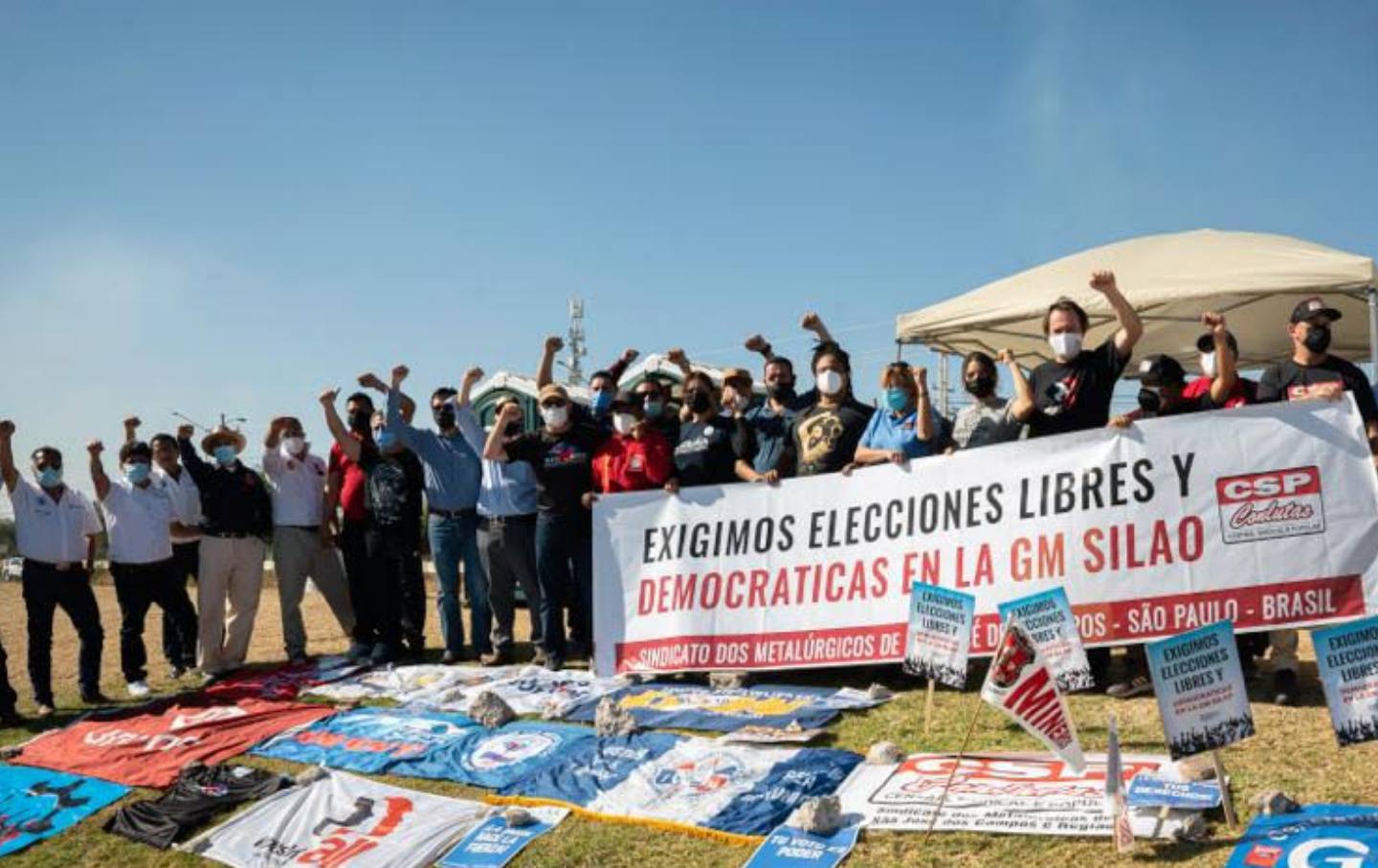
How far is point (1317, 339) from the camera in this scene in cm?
570

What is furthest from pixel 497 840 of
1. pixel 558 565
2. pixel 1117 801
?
pixel 558 565

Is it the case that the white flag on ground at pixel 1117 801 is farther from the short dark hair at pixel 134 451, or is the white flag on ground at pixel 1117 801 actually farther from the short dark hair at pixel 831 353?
the short dark hair at pixel 134 451

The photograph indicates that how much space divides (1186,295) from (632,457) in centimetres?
540

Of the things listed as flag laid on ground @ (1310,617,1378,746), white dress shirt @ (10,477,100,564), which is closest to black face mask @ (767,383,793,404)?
flag laid on ground @ (1310,617,1378,746)

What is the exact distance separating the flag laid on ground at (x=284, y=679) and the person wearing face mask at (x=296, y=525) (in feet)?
0.96

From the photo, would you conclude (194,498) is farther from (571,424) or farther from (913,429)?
(913,429)

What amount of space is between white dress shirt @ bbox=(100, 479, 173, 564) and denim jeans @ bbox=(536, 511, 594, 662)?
137 inches

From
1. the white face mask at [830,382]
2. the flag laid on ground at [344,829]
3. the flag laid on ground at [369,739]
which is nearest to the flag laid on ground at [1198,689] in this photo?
the flag laid on ground at [344,829]

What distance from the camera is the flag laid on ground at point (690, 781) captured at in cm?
468

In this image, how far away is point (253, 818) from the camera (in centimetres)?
542

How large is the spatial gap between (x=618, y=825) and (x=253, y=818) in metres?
2.10

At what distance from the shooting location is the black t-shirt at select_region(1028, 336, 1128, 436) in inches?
237

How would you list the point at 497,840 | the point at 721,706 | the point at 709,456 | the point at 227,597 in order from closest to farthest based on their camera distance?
the point at 497,840
the point at 721,706
the point at 709,456
the point at 227,597

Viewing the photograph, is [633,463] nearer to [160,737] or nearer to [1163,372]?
[1163,372]
